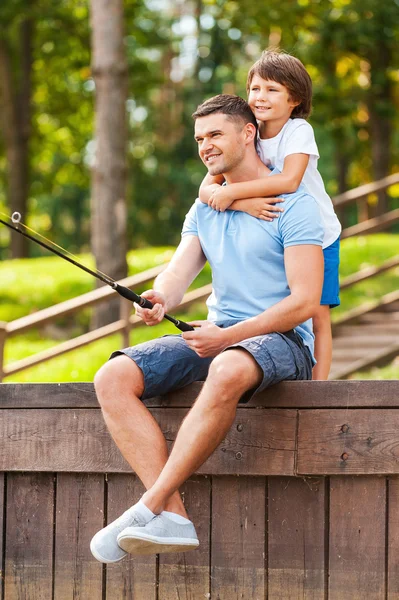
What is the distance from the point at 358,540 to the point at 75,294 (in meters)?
10.3

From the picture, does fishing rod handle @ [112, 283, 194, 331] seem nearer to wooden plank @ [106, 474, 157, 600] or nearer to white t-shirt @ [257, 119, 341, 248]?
wooden plank @ [106, 474, 157, 600]

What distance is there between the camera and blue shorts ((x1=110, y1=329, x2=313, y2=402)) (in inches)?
129

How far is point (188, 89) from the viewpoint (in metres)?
28.8

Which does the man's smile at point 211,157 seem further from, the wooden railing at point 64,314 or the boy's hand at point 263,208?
the wooden railing at point 64,314

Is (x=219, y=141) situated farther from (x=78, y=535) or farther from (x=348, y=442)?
(x=78, y=535)

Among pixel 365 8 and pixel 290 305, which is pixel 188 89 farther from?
pixel 290 305

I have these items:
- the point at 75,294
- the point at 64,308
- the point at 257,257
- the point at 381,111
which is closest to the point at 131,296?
the point at 257,257

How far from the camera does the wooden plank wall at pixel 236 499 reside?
3301 millimetres

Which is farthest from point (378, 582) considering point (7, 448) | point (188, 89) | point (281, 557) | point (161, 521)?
point (188, 89)

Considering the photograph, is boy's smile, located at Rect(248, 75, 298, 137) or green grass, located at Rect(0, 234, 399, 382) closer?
boy's smile, located at Rect(248, 75, 298, 137)

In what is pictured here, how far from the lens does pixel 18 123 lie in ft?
62.7

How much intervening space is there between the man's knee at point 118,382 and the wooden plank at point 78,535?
406 millimetres

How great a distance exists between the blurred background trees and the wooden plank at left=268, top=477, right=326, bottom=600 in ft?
26.1

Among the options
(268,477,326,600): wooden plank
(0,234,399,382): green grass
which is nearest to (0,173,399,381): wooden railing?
(0,234,399,382): green grass
